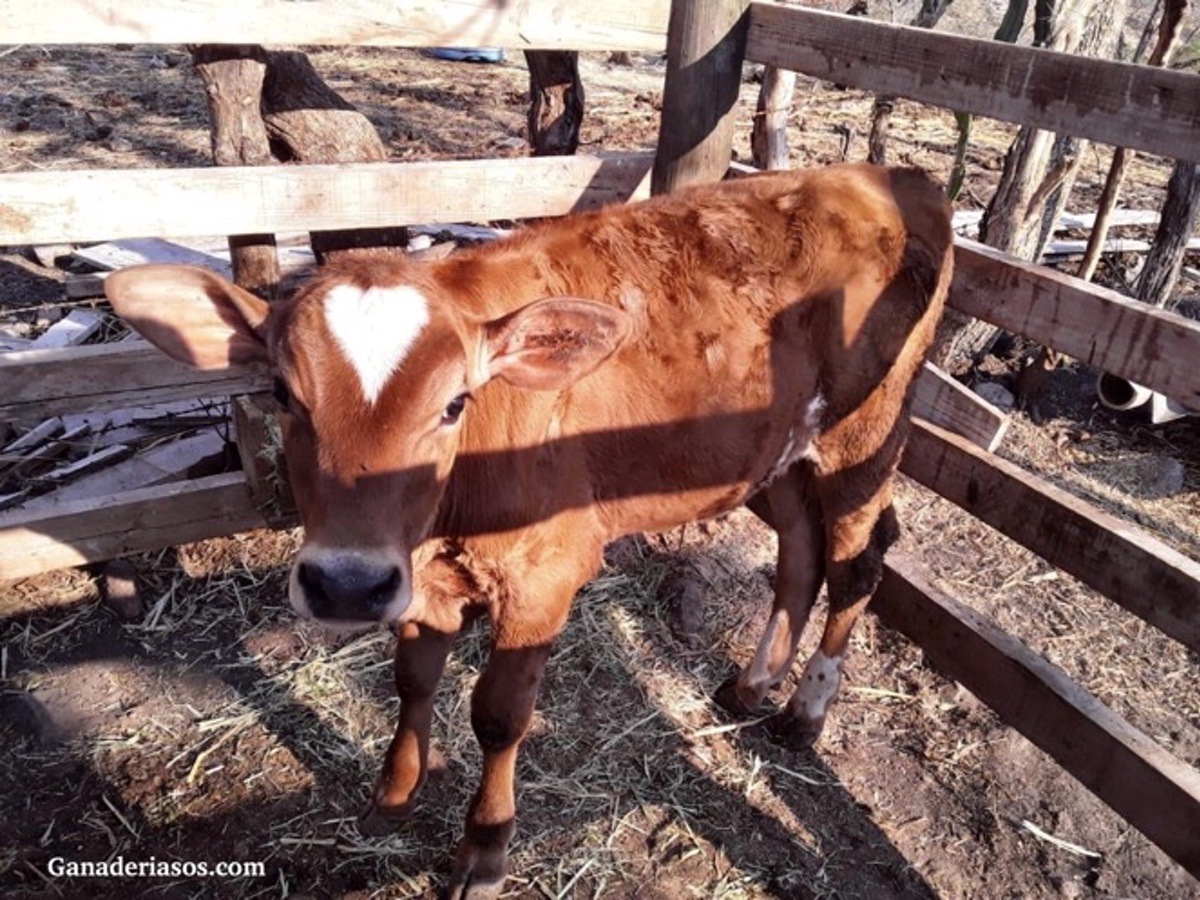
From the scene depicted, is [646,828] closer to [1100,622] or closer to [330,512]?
[330,512]

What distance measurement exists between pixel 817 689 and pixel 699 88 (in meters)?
2.42

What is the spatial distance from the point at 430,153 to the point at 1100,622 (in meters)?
7.22

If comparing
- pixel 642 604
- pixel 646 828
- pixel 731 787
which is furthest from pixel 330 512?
pixel 642 604

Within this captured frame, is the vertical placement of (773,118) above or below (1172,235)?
above

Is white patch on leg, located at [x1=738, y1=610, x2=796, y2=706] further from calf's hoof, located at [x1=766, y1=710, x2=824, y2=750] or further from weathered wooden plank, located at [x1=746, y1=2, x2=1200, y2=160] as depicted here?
weathered wooden plank, located at [x1=746, y1=2, x2=1200, y2=160]

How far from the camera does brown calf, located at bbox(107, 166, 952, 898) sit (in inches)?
89.3

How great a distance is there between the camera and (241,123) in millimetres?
4023

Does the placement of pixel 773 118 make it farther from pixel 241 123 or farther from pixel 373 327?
pixel 373 327

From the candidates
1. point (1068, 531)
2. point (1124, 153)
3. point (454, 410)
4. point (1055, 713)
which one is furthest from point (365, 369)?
point (1124, 153)

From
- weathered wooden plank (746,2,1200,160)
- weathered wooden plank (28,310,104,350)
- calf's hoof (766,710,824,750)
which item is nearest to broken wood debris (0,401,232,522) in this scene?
weathered wooden plank (28,310,104,350)

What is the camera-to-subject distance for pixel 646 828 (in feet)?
11.0

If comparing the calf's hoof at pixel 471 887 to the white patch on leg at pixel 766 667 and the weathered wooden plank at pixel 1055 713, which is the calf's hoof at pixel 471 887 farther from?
the weathered wooden plank at pixel 1055 713

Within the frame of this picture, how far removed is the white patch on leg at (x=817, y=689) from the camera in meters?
3.75

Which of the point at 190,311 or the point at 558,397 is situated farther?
the point at 558,397
